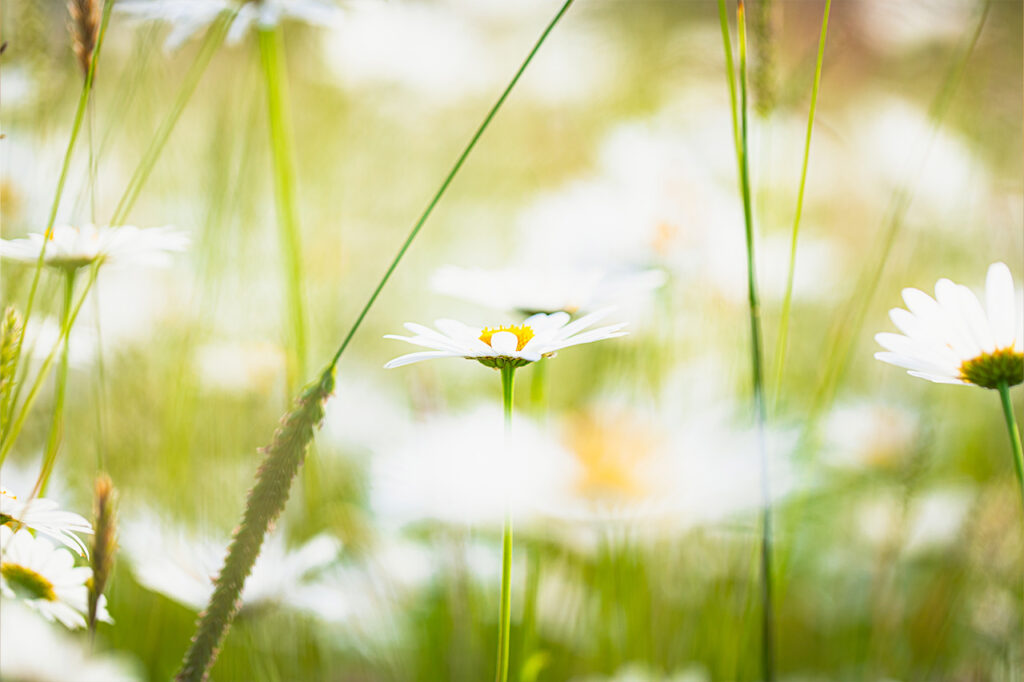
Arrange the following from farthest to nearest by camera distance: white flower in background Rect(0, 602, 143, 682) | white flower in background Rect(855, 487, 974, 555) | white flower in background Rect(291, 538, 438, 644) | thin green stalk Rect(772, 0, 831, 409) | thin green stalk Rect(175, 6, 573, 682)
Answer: white flower in background Rect(855, 487, 974, 555)
white flower in background Rect(291, 538, 438, 644)
white flower in background Rect(0, 602, 143, 682)
thin green stalk Rect(772, 0, 831, 409)
thin green stalk Rect(175, 6, 573, 682)

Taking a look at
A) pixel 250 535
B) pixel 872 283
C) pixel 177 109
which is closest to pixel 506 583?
pixel 250 535

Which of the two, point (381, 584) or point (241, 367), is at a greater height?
point (241, 367)

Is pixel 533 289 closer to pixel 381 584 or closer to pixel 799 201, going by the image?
pixel 799 201

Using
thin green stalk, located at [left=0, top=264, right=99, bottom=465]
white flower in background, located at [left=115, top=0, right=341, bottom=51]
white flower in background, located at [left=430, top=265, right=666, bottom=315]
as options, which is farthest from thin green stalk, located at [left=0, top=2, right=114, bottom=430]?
white flower in background, located at [left=430, top=265, right=666, bottom=315]

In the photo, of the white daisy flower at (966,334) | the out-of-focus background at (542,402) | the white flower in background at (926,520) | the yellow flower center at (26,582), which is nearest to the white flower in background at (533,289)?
the out-of-focus background at (542,402)

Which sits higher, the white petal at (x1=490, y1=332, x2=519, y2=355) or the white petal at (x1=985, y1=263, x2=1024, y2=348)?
the white petal at (x1=985, y1=263, x2=1024, y2=348)

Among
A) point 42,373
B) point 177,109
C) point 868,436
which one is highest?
point 177,109

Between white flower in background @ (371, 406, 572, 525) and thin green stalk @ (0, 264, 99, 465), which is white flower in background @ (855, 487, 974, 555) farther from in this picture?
thin green stalk @ (0, 264, 99, 465)

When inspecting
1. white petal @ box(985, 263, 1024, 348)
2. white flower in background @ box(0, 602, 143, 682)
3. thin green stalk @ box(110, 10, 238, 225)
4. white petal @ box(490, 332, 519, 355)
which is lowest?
white flower in background @ box(0, 602, 143, 682)
